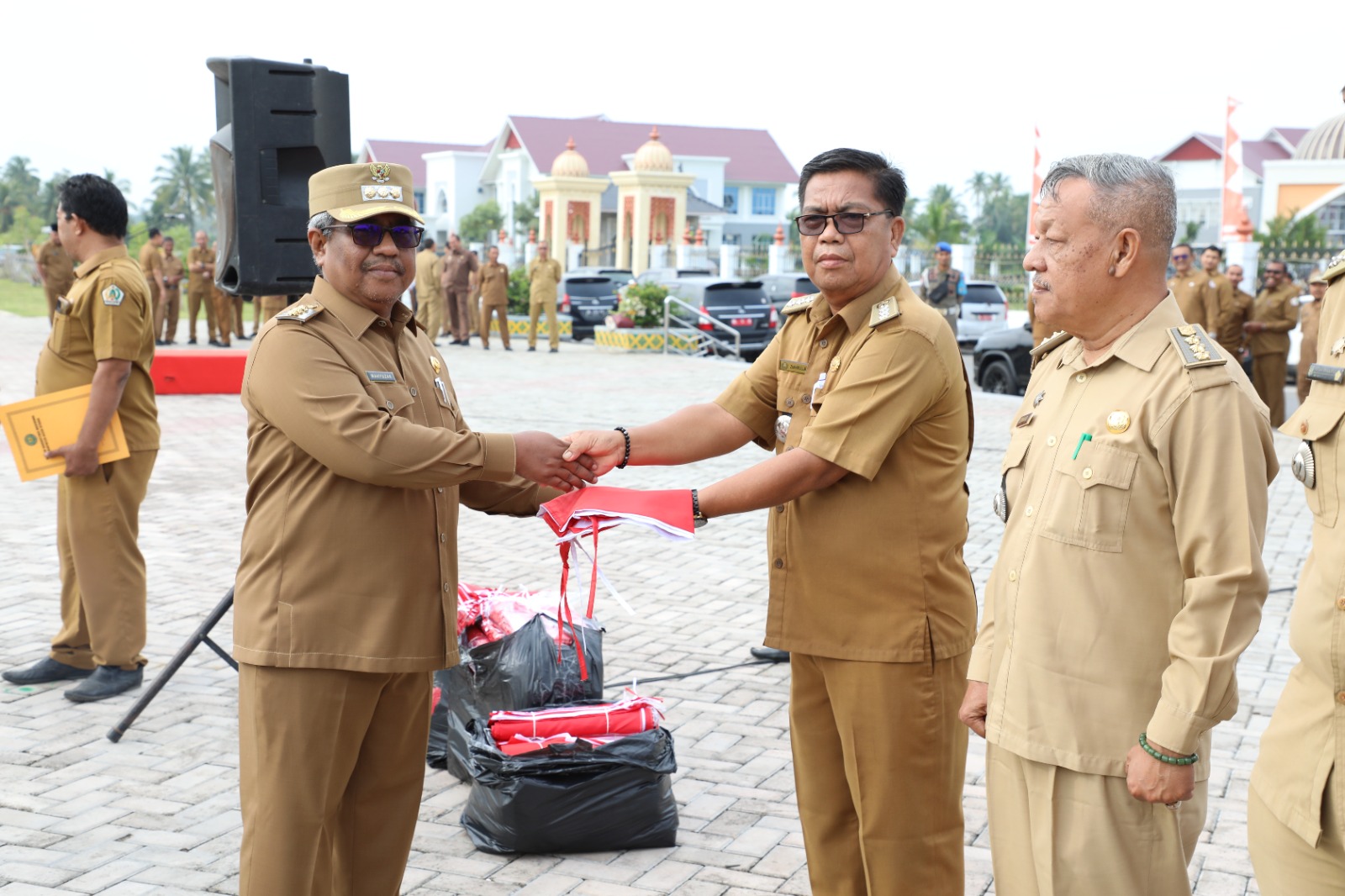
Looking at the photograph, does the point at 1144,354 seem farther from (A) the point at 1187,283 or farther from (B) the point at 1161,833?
(A) the point at 1187,283

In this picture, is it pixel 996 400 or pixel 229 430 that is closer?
pixel 229 430

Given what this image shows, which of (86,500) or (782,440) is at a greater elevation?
(782,440)

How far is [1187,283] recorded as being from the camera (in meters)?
14.6

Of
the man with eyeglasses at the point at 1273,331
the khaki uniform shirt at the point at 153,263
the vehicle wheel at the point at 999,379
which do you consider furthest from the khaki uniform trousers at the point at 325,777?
the khaki uniform shirt at the point at 153,263

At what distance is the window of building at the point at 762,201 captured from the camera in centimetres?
7156

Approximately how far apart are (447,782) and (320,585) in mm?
1911

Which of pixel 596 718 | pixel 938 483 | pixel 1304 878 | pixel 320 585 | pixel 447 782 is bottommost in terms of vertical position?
pixel 447 782

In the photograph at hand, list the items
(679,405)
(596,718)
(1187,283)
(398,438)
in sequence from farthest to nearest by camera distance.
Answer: (679,405) → (1187,283) → (596,718) → (398,438)

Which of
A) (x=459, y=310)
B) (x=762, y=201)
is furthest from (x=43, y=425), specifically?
(x=762, y=201)

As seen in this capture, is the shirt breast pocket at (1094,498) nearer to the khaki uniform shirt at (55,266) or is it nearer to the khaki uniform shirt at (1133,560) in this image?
the khaki uniform shirt at (1133,560)

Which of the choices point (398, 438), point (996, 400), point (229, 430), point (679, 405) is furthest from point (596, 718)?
point (996, 400)

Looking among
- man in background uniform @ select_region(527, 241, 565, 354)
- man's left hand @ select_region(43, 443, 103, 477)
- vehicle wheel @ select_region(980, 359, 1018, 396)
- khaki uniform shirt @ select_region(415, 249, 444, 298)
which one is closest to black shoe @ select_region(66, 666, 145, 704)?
man's left hand @ select_region(43, 443, 103, 477)

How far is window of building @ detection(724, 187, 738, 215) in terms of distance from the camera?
231 feet

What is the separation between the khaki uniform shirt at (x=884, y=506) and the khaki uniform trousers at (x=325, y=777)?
102cm
